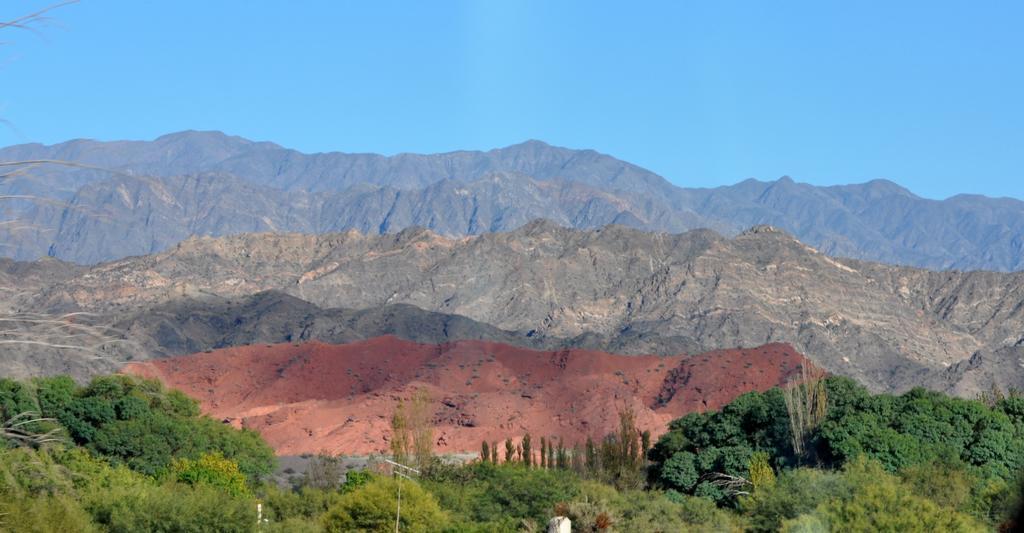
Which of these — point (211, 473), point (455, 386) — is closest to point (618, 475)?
point (211, 473)

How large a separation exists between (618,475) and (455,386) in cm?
5556

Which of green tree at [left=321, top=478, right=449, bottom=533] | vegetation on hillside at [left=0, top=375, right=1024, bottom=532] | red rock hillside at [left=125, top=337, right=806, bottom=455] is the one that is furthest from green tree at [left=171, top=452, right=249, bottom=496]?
red rock hillside at [left=125, top=337, right=806, bottom=455]

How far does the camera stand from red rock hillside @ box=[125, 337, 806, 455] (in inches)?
4412

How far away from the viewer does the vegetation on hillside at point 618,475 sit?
154 feet

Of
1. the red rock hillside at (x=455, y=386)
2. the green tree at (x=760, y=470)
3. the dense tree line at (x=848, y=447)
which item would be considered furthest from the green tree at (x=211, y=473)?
the red rock hillside at (x=455, y=386)

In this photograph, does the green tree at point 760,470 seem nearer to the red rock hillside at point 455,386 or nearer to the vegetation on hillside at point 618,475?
the vegetation on hillside at point 618,475

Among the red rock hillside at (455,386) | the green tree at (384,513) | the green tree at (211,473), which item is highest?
the red rock hillside at (455,386)

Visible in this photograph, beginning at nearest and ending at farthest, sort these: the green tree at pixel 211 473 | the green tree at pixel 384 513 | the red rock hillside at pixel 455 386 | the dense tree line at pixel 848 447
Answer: the green tree at pixel 384 513, the dense tree line at pixel 848 447, the green tree at pixel 211 473, the red rock hillside at pixel 455 386

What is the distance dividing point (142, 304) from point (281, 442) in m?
95.2

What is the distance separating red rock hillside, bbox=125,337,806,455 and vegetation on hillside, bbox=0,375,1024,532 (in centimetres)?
2085

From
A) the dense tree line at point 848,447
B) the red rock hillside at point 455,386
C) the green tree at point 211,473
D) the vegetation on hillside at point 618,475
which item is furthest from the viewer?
the red rock hillside at point 455,386

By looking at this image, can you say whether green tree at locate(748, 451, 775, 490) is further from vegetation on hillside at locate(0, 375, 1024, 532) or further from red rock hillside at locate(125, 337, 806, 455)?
red rock hillside at locate(125, 337, 806, 455)

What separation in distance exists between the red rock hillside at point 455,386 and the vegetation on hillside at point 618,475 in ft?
68.4

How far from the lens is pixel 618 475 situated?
7456cm
